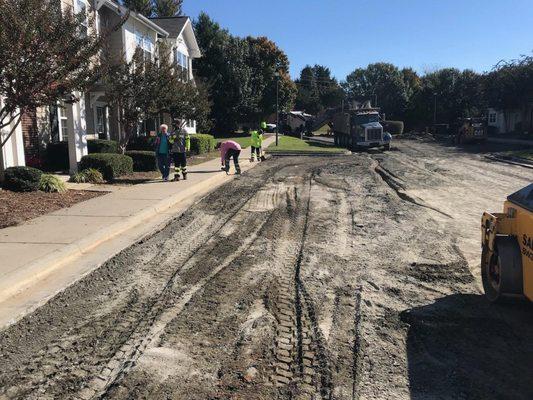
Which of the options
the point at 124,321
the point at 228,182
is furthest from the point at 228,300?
the point at 228,182

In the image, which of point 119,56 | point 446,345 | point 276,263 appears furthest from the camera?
point 119,56

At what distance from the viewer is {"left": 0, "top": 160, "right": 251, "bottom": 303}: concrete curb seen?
5.70 m

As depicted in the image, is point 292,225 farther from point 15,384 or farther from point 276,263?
point 15,384

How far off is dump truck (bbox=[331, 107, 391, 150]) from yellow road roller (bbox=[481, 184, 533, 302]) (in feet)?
98.7

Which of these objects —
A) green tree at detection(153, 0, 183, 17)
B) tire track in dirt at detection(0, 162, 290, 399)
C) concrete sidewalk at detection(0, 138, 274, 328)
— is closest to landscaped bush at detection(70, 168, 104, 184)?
concrete sidewalk at detection(0, 138, 274, 328)

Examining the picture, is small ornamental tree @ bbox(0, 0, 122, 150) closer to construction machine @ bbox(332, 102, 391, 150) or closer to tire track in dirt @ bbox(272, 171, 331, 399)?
tire track in dirt @ bbox(272, 171, 331, 399)

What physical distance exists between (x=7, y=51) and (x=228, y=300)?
20.6ft

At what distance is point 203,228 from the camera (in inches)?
360

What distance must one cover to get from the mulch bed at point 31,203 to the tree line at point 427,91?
1788 inches

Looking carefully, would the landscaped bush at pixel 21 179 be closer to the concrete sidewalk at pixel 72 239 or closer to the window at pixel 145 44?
the concrete sidewalk at pixel 72 239

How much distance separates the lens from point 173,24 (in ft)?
104

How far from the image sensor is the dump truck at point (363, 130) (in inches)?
1375

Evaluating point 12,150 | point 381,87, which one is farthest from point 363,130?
point 381,87

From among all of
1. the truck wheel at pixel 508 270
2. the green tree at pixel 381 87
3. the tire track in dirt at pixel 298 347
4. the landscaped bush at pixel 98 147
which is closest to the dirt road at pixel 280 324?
the tire track in dirt at pixel 298 347
